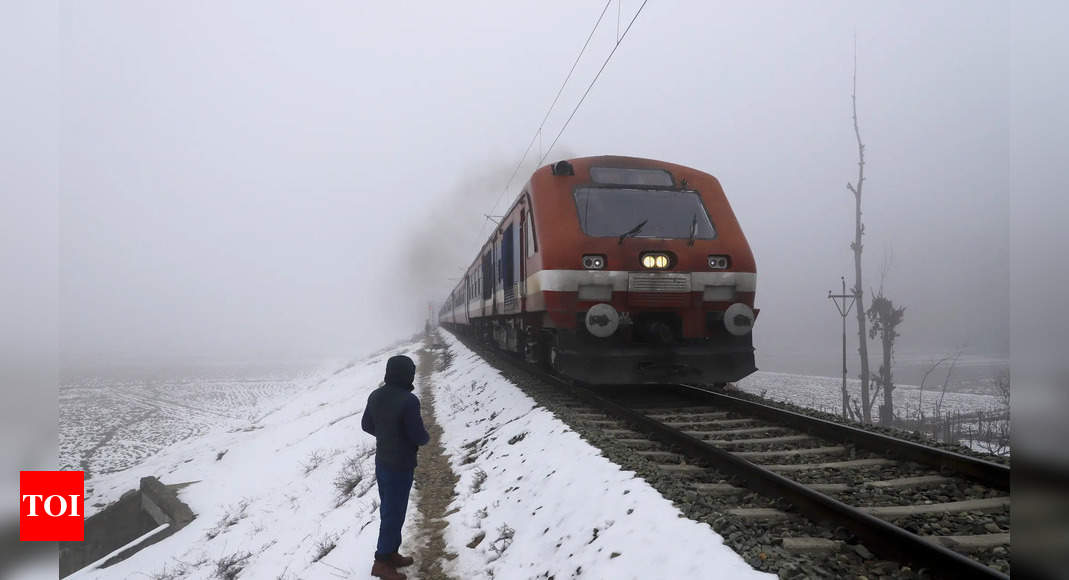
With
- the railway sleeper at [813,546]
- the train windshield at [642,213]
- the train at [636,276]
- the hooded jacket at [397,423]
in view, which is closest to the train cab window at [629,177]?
the train at [636,276]

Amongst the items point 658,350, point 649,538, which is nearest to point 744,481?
point 649,538

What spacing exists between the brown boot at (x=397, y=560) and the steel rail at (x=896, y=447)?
13.0ft

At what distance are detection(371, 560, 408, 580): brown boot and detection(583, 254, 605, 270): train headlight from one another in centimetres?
418

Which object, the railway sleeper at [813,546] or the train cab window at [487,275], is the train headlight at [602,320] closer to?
the railway sleeper at [813,546]

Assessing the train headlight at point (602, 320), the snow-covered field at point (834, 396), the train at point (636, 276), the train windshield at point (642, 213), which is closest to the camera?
the train headlight at point (602, 320)

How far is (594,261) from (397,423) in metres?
3.77

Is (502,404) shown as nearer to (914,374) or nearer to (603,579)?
(603,579)

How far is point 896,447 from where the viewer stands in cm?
443

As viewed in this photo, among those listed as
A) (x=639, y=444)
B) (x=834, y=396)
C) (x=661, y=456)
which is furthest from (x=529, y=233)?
A: (x=834, y=396)

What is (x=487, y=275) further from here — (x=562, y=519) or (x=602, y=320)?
(x=562, y=519)

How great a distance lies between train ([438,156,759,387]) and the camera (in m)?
6.86

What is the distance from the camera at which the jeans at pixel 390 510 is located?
4.04m

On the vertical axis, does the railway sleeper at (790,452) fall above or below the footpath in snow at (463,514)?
above

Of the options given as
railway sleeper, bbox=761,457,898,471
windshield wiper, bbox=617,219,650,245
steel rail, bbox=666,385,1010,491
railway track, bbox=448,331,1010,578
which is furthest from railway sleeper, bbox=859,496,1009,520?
windshield wiper, bbox=617,219,650,245
